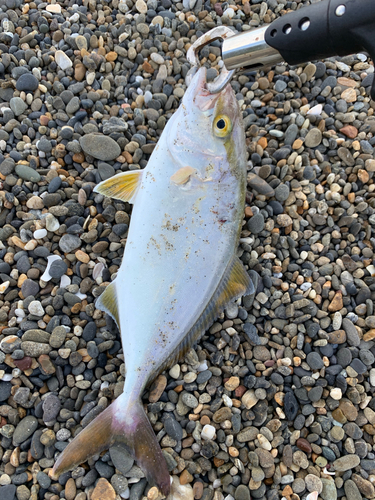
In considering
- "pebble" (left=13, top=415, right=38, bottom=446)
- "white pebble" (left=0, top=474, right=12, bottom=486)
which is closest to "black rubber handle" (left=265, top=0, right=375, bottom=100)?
"pebble" (left=13, top=415, right=38, bottom=446)

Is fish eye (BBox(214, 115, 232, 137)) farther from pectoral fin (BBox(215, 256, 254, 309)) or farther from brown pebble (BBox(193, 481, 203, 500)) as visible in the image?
brown pebble (BBox(193, 481, 203, 500))

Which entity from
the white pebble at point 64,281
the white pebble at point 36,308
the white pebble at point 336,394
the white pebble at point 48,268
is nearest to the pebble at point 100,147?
the white pebble at point 48,268

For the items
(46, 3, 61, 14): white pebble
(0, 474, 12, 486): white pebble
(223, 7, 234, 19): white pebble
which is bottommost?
(0, 474, 12, 486): white pebble

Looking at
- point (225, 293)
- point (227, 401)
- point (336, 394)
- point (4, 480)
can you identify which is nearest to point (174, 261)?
point (225, 293)

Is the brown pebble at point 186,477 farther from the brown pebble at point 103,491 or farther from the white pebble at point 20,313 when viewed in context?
the white pebble at point 20,313

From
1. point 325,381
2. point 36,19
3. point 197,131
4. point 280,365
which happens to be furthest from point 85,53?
point 325,381

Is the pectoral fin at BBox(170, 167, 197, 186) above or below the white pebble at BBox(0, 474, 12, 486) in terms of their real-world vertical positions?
above

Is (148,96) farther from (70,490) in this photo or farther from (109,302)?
(70,490)
